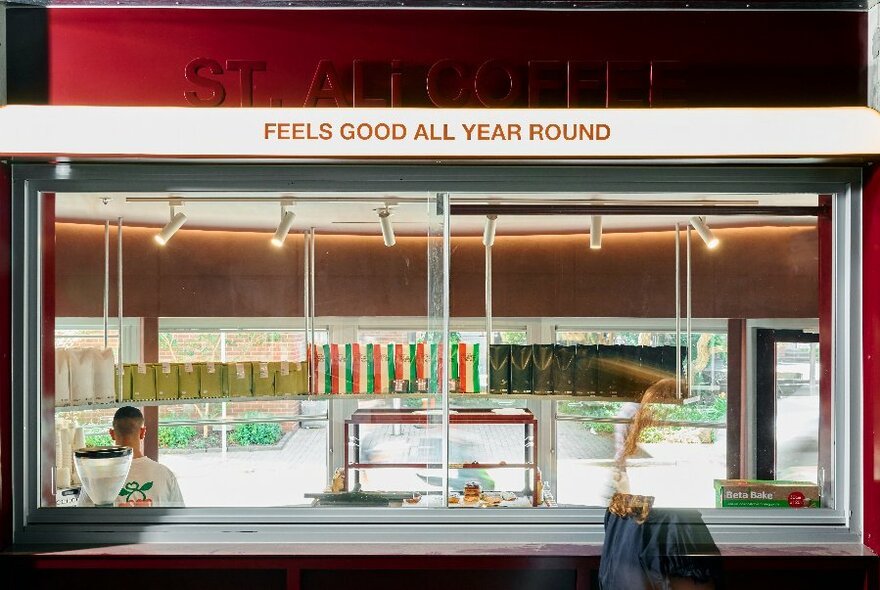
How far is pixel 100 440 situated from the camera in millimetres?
3984

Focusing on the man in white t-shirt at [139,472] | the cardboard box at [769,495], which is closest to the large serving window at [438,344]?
the cardboard box at [769,495]

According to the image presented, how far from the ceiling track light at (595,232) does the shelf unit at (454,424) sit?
1.23 m

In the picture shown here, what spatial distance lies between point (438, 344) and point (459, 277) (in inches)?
62.3

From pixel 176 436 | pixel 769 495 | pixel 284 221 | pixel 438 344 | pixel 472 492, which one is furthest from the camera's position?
pixel 176 436

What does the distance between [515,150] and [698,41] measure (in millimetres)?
806

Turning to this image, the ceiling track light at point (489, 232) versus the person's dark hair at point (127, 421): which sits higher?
the ceiling track light at point (489, 232)

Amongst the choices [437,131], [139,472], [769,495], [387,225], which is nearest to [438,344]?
[437,131]

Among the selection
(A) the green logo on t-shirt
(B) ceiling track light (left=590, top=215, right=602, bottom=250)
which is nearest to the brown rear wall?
(B) ceiling track light (left=590, top=215, right=602, bottom=250)

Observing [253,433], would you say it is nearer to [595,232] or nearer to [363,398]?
Result: [363,398]

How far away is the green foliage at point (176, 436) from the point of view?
4.36 m

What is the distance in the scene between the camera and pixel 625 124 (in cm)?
258

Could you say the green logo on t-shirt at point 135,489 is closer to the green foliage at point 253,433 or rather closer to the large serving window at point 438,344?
the large serving window at point 438,344

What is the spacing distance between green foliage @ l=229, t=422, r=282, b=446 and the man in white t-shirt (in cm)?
68

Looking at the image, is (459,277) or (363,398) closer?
(363,398)
